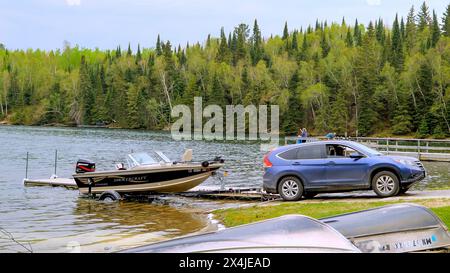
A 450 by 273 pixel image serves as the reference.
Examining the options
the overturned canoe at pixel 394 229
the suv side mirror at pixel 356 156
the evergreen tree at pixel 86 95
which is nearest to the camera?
the overturned canoe at pixel 394 229

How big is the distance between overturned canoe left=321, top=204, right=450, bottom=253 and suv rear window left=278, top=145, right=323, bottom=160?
10.0 meters

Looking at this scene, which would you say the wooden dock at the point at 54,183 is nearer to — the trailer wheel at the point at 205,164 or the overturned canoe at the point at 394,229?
the trailer wheel at the point at 205,164

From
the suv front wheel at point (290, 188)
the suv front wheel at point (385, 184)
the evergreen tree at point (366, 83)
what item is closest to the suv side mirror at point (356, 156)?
the suv front wheel at point (385, 184)

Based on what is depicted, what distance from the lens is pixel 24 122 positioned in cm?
15400

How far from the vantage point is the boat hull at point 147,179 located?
2358 cm

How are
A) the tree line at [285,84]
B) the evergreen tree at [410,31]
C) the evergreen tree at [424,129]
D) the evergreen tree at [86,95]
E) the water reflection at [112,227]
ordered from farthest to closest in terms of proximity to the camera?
the evergreen tree at [86,95] → the evergreen tree at [410,31] → the tree line at [285,84] → the evergreen tree at [424,129] → the water reflection at [112,227]

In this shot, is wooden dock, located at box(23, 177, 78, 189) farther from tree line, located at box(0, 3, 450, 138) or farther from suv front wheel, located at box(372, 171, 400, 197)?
tree line, located at box(0, 3, 450, 138)

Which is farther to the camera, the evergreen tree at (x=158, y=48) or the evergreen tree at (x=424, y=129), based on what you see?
the evergreen tree at (x=158, y=48)

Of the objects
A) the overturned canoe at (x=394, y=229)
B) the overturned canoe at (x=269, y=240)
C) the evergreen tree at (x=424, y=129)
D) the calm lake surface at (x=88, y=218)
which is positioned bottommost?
the calm lake surface at (x=88, y=218)

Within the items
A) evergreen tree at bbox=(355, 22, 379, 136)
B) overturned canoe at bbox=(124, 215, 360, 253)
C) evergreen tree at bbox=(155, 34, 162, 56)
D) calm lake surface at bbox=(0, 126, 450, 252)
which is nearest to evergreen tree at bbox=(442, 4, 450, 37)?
evergreen tree at bbox=(355, 22, 379, 136)

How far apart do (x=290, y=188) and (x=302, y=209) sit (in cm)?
237

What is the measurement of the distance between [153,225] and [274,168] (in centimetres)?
418

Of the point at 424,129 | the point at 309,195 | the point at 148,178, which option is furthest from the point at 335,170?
the point at 424,129

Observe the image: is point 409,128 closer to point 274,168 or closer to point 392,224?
point 274,168
